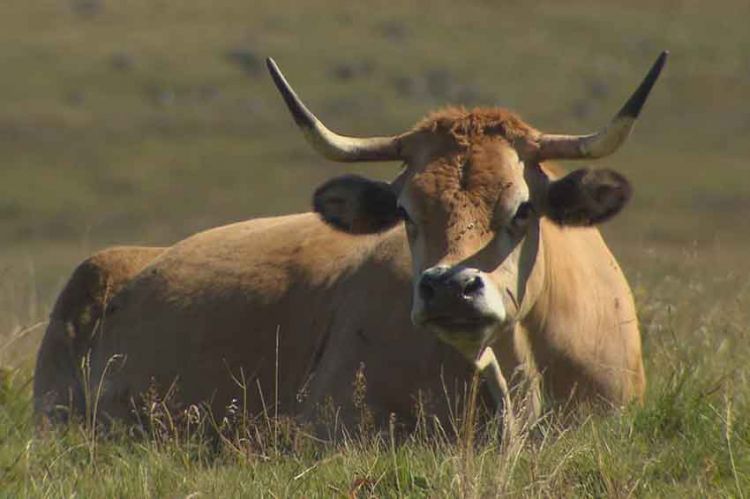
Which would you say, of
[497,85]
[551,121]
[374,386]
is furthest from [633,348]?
[497,85]

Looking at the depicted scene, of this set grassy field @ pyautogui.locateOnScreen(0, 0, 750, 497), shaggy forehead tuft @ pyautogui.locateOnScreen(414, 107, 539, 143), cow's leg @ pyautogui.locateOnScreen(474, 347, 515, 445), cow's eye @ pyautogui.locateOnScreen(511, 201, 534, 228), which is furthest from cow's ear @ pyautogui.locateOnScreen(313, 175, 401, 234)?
grassy field @ pyautogui.locateOnScreen(0, 0, 750, 497)

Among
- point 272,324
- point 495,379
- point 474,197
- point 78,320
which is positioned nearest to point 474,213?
point 474,197

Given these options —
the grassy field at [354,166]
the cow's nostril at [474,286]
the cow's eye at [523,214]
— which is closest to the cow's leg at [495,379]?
the grassy field at [354,166]

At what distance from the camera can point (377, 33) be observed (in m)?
84.6

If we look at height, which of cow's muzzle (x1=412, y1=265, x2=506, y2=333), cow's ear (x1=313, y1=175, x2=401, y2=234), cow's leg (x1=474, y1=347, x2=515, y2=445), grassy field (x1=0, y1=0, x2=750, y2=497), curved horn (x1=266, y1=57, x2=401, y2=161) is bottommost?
grassy field (x1=0, y1=0, x2=750, y2=497)

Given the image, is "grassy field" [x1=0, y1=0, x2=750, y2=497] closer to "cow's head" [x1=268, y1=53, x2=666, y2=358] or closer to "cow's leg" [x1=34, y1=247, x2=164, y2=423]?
"cow's leg" [x1=34, y1=247, x2=164, y2=423]

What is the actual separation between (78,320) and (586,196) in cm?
426

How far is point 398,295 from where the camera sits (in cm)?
1005

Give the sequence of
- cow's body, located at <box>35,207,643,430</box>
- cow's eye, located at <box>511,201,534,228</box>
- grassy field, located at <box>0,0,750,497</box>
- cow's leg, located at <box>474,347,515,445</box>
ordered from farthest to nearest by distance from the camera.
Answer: cow's body, located at <box>35,207,643,430</box>, cow's leg, located at <box>474,347,515,445</box>, cow's eye, located at <box>511,201,534,228</box>, grassy field, located at <box>0,0,750,497</box>

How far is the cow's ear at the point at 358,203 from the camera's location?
31.3ft

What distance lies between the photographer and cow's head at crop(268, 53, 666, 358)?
8.51 m

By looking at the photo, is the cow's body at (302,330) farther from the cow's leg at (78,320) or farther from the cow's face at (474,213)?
the cow's face at (474,213)

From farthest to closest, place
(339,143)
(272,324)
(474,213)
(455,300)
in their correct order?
(272,324) < (339,143) < (474,213) < (455,300)

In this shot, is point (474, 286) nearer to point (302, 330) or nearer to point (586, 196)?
point (586, 196)
